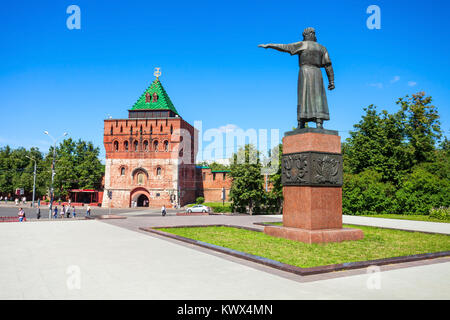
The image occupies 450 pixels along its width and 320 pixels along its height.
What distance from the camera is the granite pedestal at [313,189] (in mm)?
10828

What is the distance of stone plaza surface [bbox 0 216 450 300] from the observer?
5.41 m

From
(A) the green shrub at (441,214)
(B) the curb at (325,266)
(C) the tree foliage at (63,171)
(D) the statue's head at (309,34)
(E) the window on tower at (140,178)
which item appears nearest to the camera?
(B) the curb at (325,266)

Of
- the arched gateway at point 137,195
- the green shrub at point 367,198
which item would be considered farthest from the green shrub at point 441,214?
the arched gateway at point 137,195

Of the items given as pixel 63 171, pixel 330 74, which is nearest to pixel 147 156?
pixel 63 171

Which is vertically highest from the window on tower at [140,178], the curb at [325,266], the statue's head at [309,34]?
the statue's head at [309,34]

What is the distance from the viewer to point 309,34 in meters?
12.6

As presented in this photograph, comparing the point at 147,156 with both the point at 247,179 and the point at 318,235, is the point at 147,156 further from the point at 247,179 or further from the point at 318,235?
the point at 318,235

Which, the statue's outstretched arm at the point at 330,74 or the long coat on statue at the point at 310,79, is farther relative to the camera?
the statue's outstretched arm at the point at 330,74

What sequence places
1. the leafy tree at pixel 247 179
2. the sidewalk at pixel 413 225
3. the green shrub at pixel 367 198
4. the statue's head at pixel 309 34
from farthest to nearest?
1. the leafy tree at pixel 247 179
2. the green shrub at pixel 367 198
3. the sidewalk at pixel 413 225
4. the statue's head at pixel 309 34

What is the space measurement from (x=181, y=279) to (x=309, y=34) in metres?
10.2

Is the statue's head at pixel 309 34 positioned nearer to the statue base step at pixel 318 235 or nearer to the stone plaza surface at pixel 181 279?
the statue base step at pixel 318 235

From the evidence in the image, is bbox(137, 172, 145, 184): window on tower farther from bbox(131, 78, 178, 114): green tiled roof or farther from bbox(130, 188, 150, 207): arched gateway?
bbox(131, 78, 178, 114): green tiled roof
